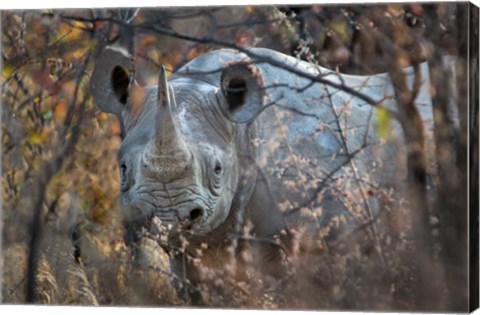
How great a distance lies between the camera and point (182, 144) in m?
8.48

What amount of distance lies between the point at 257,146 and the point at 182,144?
1.72 feet

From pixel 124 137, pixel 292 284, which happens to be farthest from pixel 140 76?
pixel 292 284

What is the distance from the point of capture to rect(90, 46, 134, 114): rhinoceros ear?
897 cm

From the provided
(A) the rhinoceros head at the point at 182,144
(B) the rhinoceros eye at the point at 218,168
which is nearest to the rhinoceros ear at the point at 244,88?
(A) the rhinoceros head at the point at 182,144

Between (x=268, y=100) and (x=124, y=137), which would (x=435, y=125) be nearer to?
(x=268, y=100)

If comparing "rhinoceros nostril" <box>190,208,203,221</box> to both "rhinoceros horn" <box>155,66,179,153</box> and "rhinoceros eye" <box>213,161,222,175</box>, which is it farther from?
"rhinoceros horn" <box>155,66,179,153</box>

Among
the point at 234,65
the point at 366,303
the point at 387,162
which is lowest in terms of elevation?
the point at 366,303

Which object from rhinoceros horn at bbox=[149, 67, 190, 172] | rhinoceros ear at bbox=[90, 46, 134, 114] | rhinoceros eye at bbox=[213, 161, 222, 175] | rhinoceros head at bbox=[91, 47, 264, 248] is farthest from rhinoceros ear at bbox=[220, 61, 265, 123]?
rhinoceros ear at bbox=[90, 46, 134, 114]

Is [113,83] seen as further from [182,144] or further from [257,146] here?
[257,146]

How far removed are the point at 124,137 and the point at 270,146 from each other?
31.2 inches

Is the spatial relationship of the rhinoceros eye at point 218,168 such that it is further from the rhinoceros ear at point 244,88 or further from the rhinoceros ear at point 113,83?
the rhinoceros ear at point 113,83

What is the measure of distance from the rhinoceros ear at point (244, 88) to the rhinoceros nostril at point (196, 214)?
1.86 feet

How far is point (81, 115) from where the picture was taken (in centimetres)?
908

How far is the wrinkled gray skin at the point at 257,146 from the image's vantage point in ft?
28.3
